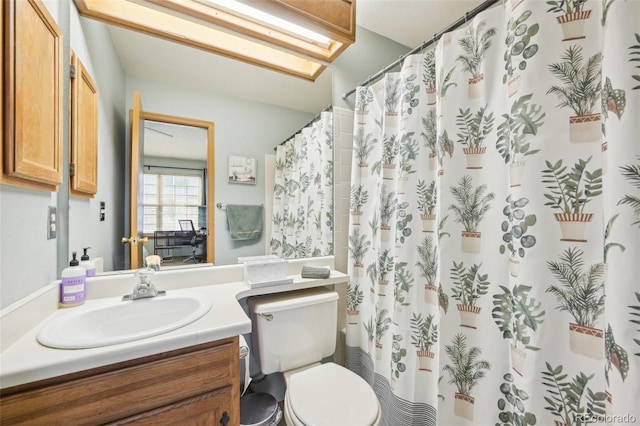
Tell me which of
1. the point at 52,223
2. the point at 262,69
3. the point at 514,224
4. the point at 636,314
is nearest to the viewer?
the point at 636,314

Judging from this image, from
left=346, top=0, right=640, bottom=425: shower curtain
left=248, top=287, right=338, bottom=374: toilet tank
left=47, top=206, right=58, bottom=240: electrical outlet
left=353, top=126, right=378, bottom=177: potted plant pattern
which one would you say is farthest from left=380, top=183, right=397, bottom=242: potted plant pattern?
left=47, top=206, right=58, bottom=240: electrical outlet

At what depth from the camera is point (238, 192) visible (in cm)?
142

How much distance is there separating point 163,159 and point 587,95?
1617 mm

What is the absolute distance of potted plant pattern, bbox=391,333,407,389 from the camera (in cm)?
121

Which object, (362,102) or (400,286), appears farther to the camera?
(362,102)

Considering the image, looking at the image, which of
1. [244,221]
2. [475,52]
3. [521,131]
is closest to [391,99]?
[475,52]

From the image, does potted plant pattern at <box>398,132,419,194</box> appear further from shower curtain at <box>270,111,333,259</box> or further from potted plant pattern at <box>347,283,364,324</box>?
potted plant pattern at <box>347,283,364,324</box>

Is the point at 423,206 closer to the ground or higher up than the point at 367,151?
closer to the ground

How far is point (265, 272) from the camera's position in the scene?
129cm

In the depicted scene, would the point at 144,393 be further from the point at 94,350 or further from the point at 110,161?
the point at 110,161

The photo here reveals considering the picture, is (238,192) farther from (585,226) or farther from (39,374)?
(585,226)

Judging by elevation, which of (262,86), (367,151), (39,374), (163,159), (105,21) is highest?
(105,21)

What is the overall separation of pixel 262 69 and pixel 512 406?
1.96 m

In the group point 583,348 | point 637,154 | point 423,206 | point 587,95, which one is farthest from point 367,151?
point 583,348
